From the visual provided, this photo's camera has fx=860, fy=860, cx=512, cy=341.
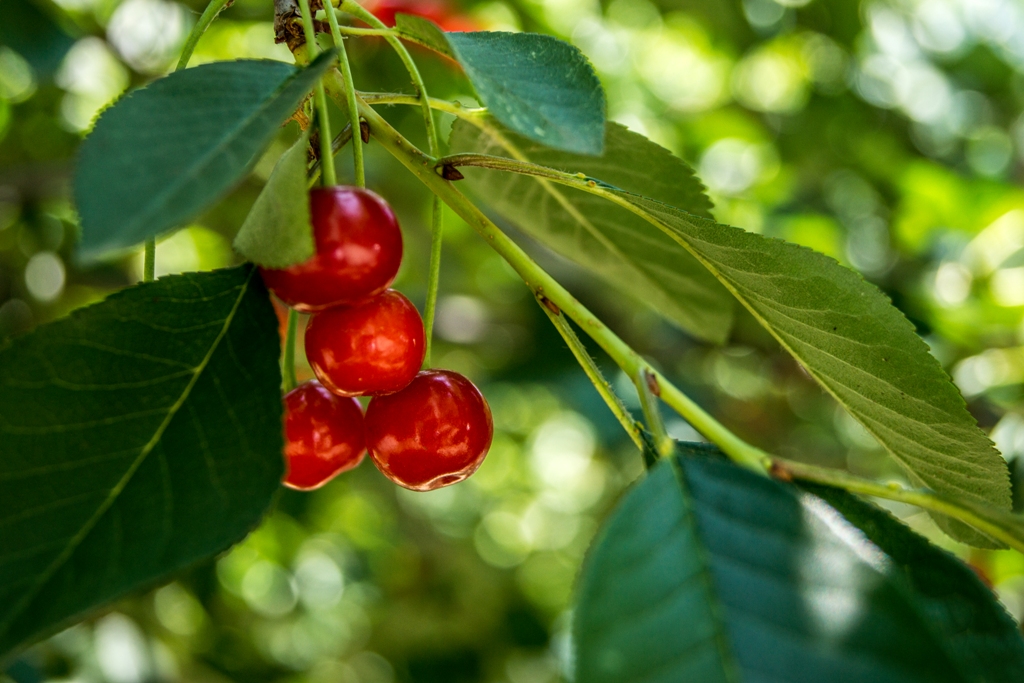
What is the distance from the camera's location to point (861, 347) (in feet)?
2.67

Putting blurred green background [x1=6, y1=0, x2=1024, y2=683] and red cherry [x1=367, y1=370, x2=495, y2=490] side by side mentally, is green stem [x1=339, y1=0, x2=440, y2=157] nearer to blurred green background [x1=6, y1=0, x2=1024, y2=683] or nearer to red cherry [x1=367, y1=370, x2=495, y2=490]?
red cherry [x1=367, y1=370, x2=495, y2=490]

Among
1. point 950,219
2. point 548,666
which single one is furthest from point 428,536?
point 950,219

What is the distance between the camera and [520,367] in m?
2.69

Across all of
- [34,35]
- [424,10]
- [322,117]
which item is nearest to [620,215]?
[322,117]

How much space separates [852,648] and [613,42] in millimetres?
3600

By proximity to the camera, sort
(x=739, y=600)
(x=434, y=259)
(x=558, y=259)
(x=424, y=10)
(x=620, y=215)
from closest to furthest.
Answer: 1. (x=739, y=600)
2. (x=434, y=259)
3. (x=620, y=215)
4. (x=424, y=10)
5. (x=558, y=259)

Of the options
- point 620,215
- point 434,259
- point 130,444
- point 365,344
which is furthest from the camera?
point 620,215

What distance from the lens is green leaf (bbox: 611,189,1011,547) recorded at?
783 millimetres

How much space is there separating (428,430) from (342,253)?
0.24m

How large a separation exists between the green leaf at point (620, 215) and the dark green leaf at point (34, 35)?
49.3 inches

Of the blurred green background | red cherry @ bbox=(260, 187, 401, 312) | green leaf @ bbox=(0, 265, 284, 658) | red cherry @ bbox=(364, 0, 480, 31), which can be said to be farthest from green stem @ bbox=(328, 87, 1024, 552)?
red cherry @ bbox=(364, 0, 480, 31)

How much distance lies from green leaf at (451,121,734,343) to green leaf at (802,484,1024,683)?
0.39 m

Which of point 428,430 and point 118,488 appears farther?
point 428,430

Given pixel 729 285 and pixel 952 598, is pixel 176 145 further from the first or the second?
pixel 952 598
